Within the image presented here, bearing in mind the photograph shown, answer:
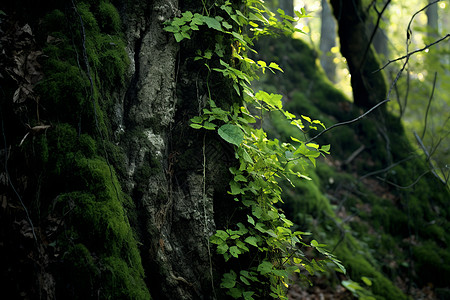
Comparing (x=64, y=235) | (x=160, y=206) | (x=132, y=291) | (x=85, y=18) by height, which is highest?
(x=85, y=18)

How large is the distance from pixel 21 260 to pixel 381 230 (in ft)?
18.9

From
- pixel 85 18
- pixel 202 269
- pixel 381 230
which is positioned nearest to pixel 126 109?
pixel 85 18

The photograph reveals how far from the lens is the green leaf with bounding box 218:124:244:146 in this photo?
2.24m

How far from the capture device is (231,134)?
229 cm

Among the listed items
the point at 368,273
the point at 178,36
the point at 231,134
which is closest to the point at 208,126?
the point at 231,134

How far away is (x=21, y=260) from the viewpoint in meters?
1.60

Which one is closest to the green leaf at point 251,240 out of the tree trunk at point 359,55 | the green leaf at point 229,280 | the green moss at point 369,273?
the green leaf at point 229,280

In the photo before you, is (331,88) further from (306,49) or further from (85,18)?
(85,18)

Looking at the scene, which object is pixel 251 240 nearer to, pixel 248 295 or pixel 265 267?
pixel 265 267

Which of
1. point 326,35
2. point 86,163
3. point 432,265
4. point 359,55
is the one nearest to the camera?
point 86,163

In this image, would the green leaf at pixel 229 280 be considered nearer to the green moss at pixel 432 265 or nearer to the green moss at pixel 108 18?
the green moss at pixel 108 18

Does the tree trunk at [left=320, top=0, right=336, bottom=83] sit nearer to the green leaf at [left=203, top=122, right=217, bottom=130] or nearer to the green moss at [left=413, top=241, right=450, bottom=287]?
the green moss at [left=413, top=241, right=450, bottom=287]

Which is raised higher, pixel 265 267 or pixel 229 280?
pixel 265 267

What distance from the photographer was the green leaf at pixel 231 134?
224 centimetres
